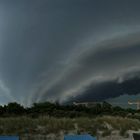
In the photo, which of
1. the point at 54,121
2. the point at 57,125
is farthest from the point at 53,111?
the point at 57,125

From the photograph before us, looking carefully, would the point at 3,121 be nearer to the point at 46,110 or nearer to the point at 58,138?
the point at 58,138

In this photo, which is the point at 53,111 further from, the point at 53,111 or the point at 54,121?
the point at 54,121

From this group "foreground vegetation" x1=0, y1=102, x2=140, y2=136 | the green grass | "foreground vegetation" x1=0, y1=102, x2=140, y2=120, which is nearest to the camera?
the green grass

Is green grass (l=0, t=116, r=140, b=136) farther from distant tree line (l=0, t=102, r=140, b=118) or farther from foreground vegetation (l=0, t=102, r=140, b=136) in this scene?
distant tree line (l=0, t=102, r=140, b=118)

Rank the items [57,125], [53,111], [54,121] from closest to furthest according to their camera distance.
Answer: [57,125] < [54,121] < [53,111]

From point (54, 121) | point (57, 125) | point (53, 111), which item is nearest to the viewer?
point (57, 125)

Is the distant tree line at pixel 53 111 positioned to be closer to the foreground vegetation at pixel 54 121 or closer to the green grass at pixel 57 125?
the foreground vegetation at pixel 54 121

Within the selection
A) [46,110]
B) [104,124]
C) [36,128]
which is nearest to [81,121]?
[104,124]

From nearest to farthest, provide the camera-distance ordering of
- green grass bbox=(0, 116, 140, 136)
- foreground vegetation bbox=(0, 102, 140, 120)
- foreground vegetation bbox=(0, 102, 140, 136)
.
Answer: green grass bbox=(0, 116, 140, 136) < foreground vegetation bbox=(0, 102, 140, 136) < foreground vegetation bbox=(0, 102, 140, 120)

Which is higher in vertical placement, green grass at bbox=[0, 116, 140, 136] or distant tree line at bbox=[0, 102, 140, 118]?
distant tree line at bbox=[0, 102, 140, 118]

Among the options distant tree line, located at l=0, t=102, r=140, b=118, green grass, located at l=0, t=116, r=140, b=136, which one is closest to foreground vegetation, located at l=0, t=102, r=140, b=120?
distant tree line, located at l=0, t=102, r=140, b=118

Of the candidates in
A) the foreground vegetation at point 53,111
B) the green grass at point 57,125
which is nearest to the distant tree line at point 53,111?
the foreground vegetation at point 53,111
